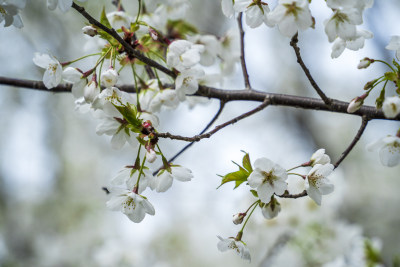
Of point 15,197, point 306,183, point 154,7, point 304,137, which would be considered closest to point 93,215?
point 15,197

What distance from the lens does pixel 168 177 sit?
80 cm

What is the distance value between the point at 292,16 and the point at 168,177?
0.38 m

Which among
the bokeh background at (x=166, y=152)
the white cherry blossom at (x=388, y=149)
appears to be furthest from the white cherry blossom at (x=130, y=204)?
the bokeh background at (x=166, y=152)

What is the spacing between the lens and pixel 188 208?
20.2ft

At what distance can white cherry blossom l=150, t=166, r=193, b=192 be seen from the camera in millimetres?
800

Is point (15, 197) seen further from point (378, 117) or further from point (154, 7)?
point (378, 117)

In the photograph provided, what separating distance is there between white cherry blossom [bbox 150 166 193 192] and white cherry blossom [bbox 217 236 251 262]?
142 millimetres

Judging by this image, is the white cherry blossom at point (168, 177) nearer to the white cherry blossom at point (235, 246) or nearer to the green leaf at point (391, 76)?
the white cherry blossom at point (235, 246)

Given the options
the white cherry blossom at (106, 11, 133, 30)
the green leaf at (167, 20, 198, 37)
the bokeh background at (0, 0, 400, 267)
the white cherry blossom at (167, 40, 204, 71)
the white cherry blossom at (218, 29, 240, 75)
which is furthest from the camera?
the bokeh background at (0, 0, 400, 267)

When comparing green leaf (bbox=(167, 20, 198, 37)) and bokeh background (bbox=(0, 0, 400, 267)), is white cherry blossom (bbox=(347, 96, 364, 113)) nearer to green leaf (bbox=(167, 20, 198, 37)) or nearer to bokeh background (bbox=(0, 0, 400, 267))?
green leaf (bbox=(167, 20, 198, 37))

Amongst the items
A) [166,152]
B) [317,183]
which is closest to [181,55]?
[317,183]

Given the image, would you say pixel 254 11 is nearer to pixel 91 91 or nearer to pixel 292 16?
pixel 292 16

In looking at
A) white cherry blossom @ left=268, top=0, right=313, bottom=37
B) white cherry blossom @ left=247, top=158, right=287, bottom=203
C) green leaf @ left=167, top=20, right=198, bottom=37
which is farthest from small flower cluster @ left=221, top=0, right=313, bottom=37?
green leaf @ left=167, top=20, right=198, bottom=37

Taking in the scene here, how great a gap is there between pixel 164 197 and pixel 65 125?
1.88 meters
